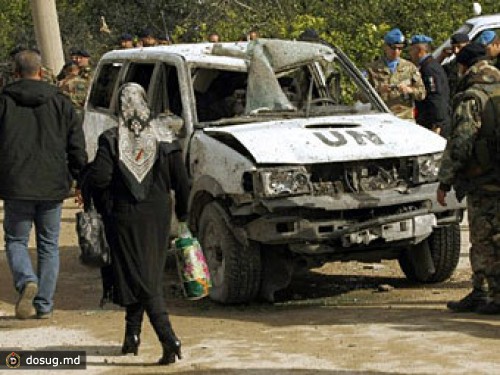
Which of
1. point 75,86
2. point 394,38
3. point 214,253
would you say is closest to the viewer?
point 214,253

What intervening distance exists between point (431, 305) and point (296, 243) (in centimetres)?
108

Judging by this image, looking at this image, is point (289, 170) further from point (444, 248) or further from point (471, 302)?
point (444, 248)

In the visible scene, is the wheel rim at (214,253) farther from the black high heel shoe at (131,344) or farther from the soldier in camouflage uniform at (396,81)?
the soldier in camouflage uniform at (396,81)

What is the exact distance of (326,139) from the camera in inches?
362

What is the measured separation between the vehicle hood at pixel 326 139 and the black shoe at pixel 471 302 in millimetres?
1162

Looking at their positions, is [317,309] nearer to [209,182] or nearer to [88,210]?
[209,182]

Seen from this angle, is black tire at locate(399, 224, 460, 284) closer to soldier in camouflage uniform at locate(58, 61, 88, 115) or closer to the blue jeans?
the blue jeans

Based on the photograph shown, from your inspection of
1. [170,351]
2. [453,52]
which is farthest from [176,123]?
[453,52]

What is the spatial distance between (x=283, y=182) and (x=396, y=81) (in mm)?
4487

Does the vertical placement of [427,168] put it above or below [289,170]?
below

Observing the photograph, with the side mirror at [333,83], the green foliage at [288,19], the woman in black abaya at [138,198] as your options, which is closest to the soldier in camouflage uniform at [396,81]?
the side mirror at [333,83]

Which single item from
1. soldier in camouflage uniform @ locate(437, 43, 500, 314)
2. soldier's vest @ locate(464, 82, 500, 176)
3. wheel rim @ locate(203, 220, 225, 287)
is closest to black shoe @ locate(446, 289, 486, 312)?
soldier in camouflage uniform @ locate(437, 43, 500, 314)

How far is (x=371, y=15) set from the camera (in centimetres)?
1919

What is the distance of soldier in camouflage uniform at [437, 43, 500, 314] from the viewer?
8.32m
